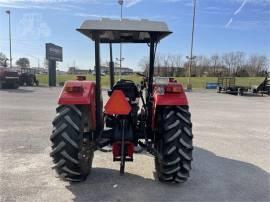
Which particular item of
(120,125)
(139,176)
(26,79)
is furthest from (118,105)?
(26,79)

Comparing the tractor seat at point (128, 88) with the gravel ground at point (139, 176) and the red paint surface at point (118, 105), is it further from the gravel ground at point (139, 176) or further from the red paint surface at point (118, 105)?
the gravel ground at point (139, 176)

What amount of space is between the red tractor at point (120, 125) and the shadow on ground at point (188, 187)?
19cm

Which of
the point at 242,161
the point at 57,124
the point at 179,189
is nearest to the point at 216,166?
the point at 242,161

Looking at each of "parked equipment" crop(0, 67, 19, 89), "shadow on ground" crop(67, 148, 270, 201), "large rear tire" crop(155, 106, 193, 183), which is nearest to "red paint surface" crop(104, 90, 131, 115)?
"large rear tire" crop(155, 106, 193, 183)

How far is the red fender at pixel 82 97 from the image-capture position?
4316 millimetres

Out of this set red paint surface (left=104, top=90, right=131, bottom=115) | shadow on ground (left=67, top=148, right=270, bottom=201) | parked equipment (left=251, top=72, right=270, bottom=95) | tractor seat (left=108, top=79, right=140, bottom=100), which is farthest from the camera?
→ parked equipment (left=251, top=72, right=270, bottom=95)

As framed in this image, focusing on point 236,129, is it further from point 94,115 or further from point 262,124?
point 94,115

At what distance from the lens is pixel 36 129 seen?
831 cm

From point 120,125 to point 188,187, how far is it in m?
1.27

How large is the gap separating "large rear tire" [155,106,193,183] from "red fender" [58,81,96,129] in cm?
100

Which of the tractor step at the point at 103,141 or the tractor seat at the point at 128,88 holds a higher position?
the tractor seat at the point at 128,88

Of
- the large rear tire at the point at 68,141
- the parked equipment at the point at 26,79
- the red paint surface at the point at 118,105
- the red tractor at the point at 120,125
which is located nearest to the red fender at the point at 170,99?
the red tractor at the point at 120,125

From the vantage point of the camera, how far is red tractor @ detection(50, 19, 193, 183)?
4.24m

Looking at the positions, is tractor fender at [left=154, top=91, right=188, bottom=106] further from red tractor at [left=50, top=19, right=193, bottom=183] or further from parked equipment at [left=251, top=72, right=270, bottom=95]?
parked equipment at [left=251, top=72, right=270, bottom=95]
